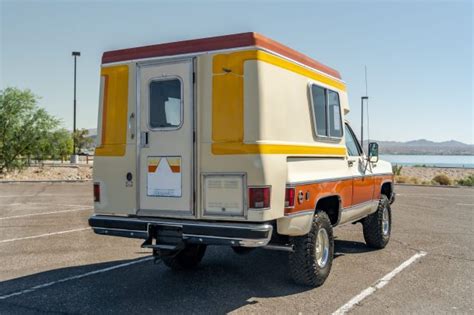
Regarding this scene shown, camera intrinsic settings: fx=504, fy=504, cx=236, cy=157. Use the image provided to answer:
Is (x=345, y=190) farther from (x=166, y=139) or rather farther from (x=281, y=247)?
(x=166, y=139)

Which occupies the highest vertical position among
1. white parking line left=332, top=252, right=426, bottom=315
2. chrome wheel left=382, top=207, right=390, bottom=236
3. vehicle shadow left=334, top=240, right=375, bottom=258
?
chrome wheel left=382, top=207, right=390, bottom=236

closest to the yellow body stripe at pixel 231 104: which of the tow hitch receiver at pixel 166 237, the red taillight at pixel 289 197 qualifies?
the red taillight at pixel 289 197

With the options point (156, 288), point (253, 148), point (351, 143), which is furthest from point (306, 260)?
point (351, 143)

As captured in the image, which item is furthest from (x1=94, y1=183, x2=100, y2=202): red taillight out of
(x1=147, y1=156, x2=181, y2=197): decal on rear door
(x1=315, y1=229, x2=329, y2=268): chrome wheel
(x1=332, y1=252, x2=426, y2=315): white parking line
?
(x1=332, y1=252, x2=426, y2=315): white parking line

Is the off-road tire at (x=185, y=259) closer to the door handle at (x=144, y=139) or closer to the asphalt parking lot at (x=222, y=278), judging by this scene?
the asphalt parking lot at (x=222, y=278)

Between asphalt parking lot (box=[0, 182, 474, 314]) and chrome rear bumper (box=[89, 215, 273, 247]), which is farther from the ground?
chrome rear bumper (box=[89, 215, 273, 247])

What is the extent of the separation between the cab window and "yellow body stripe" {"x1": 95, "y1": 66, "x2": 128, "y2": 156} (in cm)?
332

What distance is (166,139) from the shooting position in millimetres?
5781

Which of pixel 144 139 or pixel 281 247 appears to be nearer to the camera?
pixel 281 247

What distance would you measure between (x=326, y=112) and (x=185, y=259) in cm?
281

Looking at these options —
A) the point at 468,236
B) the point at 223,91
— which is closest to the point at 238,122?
the point at 223,91

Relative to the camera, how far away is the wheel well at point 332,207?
669cm

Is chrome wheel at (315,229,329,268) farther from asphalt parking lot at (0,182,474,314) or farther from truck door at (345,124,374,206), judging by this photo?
truck door at (345,124,374,206)

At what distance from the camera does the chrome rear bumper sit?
511 cm
